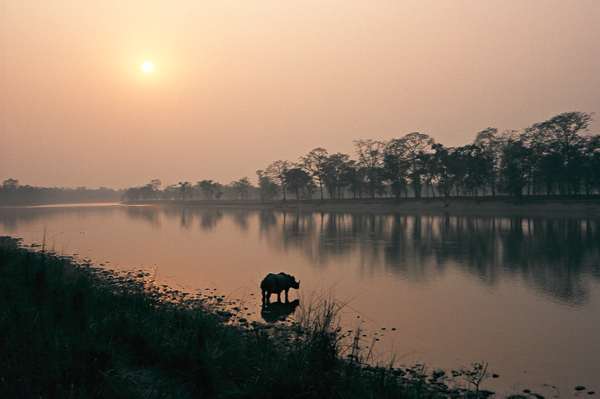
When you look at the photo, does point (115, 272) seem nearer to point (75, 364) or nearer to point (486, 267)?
→ point (75, 364)

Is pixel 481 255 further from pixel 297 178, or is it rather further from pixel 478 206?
pixel 297 178

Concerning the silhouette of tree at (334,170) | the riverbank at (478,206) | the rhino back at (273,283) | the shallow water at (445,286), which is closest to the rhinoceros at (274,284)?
the rhino back at (273,283)

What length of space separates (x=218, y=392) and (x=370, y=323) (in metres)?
8.90

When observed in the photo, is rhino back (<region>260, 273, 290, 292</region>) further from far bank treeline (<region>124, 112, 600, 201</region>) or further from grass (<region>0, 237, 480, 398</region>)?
far bank treeline (<region>124, 112, 600, 201</region>)

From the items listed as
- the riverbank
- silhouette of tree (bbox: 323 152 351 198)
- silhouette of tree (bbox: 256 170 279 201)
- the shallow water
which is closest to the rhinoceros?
the shallow water

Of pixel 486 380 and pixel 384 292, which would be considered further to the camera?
pixel 384 292

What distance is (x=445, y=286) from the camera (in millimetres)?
19906

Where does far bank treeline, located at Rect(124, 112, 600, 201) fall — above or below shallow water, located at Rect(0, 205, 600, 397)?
above

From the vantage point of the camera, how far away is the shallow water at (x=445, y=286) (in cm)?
1119

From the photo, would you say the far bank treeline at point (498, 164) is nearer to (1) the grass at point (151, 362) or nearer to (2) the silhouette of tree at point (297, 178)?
(2) the silhouette of tree at point (297, 178)

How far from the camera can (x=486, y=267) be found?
24594mm

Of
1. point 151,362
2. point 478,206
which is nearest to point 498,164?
point 478,206

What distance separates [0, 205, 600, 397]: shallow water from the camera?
11.2 meters

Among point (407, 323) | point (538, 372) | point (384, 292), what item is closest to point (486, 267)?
point (384, 292)
